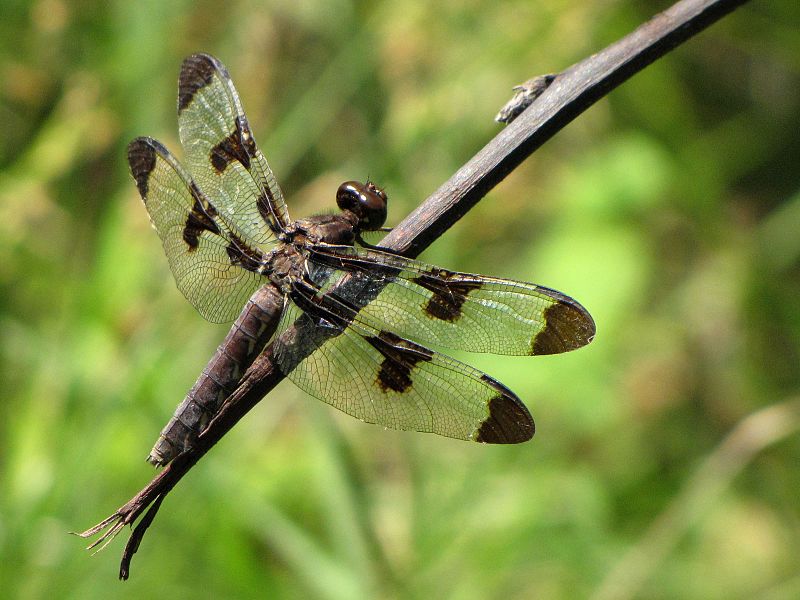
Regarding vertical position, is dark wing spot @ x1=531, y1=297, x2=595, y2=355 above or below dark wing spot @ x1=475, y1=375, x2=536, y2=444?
above

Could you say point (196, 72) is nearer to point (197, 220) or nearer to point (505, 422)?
point (197, 220)

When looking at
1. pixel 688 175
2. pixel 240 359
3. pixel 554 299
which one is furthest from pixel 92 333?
pixel 688 175

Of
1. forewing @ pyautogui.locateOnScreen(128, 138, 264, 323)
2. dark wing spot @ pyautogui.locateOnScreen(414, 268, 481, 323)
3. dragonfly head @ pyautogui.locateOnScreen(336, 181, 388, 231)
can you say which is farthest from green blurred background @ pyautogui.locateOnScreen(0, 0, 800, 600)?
dark wing spot @ pyautogui.locateOnScreen(414, 268, 481, 323)

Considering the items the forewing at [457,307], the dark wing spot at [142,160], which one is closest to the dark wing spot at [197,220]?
the dark wing spot at [142,160]

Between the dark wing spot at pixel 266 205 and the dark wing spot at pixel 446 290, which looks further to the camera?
the dark wing spot at pixel 266 205

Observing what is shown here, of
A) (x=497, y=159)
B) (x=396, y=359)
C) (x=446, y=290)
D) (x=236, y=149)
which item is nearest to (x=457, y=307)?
(x=446, y=290)

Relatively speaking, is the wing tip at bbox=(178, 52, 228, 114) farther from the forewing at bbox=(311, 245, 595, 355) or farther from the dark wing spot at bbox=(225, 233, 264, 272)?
the forewing at bbox=(311, 245, 595, 355)

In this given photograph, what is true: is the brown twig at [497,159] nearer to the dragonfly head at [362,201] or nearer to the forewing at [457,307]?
the forewing at [457,307]

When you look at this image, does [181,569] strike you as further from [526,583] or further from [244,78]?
[244,78]
